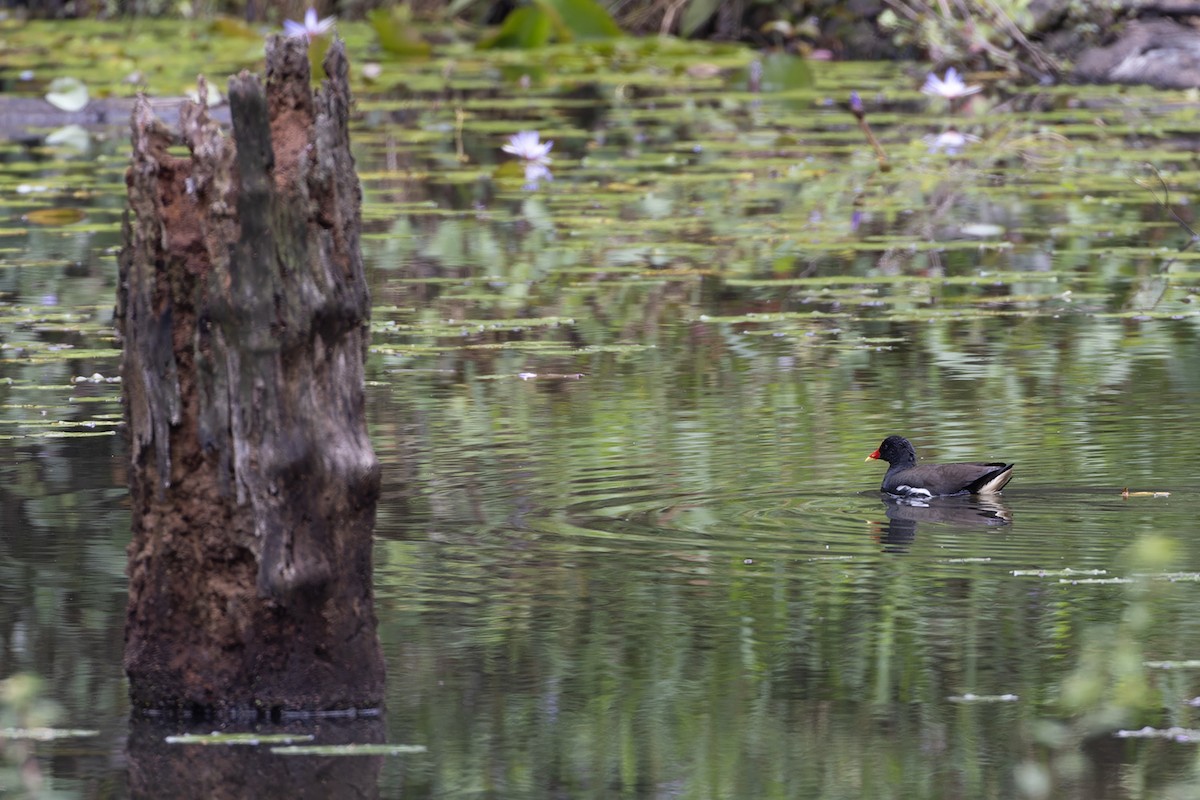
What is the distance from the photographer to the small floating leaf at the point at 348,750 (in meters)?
3.76

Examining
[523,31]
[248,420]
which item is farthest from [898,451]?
[523,31]

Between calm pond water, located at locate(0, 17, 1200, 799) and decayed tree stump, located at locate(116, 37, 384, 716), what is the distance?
17 cm

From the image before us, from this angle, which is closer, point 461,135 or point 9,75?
point 461,135

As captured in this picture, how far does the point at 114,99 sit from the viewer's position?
16.1m

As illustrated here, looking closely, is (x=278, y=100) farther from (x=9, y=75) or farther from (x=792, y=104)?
(x=9, y=75)

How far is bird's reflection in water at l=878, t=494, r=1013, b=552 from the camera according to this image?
5402 mm

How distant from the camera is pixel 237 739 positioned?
3879mm

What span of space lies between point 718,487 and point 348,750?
2.14 metres

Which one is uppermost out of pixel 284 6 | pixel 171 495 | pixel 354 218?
pixel 284 6

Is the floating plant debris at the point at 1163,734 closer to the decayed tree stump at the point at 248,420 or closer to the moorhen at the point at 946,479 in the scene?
the decayed tree stump at the point at 248,420

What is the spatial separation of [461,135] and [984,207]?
14.8 ft

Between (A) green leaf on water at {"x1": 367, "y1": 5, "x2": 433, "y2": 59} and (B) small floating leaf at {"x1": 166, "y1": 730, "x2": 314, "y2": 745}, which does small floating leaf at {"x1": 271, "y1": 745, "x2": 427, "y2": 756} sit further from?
(A) green leaf on water at {"x1": 367, "y1": 5, "x2": 433, "y2": 59}

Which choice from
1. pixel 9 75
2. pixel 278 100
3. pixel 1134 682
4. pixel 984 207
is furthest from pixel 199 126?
pixel 9 75

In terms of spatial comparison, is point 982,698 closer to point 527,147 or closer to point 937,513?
point 937,513
